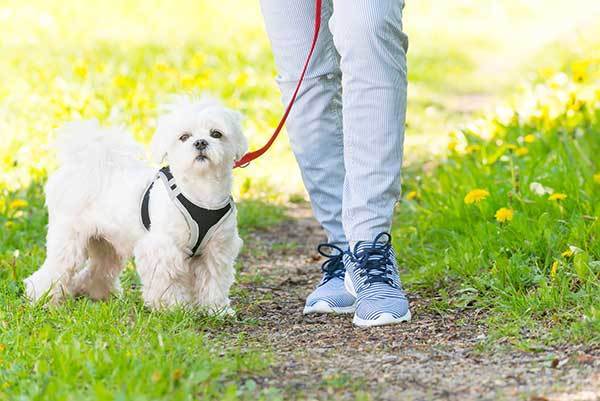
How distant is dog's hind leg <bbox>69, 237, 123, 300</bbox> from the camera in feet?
13.5

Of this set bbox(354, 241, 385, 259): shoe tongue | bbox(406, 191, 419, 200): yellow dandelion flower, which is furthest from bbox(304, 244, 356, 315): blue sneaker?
bbox(406, 191, 419, 200): yellow dandelion flower

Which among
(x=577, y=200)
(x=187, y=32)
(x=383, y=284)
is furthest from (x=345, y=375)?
(x=187, y=32)

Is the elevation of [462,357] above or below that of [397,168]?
below

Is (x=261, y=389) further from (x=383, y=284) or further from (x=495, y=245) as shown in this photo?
(x=495, y=245)

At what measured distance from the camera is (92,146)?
13.0ft

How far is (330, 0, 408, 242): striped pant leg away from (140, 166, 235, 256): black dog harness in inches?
19.6

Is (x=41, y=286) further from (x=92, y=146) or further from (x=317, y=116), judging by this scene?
(x=317, y=116)

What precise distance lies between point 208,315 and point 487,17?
14795 mm

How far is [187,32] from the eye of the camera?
37.4 ft

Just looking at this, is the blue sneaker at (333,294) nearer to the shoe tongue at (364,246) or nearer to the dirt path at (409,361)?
the dirt path at (409,361)

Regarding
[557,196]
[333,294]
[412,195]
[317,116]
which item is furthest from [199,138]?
[412,195]

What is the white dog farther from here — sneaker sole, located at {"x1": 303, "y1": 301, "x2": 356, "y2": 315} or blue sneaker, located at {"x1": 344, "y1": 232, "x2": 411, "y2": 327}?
blue sneaker, located at {"x1": 344, "y1": 232, "x2": 411, "y2": 327}

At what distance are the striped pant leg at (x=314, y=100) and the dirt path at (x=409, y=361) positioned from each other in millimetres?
434

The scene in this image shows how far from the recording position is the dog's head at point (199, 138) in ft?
12.0
